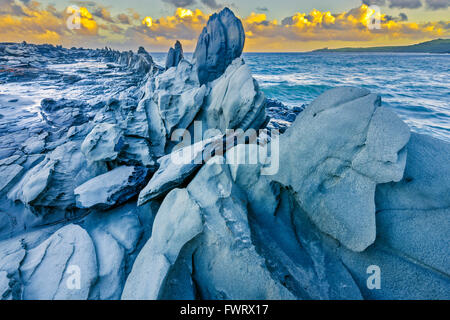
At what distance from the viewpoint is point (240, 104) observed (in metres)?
6.71

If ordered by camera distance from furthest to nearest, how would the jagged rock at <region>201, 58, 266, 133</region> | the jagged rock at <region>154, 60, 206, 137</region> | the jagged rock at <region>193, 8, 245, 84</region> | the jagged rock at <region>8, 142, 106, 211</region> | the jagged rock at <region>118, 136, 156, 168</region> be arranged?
the jagged rock at <region>193, 8, 245, 84</region>, the jagged rock at <region>154, 60, 206, 137</region>, the jagged rock at <region>201, 58, 266, 133</region>, the jagged rock at <region>118, 136, 156, 168</region>, the jagged rock at <region>8, 142, 106, 211</region>

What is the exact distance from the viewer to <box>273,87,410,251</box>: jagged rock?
2672mm

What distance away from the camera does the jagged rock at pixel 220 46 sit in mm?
14945

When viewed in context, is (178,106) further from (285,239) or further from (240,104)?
(285,239)

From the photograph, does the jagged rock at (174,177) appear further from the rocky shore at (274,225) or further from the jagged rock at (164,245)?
the jagged rock at (164,245)

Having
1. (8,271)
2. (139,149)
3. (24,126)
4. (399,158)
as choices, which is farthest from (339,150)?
(24,126)

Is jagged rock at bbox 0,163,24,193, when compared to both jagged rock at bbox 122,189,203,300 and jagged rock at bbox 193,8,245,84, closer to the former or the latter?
jagged rock at bbox 122,189,203,300

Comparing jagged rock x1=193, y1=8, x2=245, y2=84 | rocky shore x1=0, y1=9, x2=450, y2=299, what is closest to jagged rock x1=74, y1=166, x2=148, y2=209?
rocky shore x1=0, y1=9, x2=450, y2=299

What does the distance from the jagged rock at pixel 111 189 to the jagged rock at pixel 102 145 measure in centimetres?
82

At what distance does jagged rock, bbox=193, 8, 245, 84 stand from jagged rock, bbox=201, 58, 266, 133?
7.99m

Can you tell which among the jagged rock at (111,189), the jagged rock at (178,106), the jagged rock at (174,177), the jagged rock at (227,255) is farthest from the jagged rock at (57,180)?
the jagged rock at (227,255)

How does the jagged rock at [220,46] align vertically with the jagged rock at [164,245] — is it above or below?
above

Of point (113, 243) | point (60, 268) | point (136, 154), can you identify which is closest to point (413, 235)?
point (113, 243)

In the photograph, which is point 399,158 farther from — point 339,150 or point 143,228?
point 143,228
